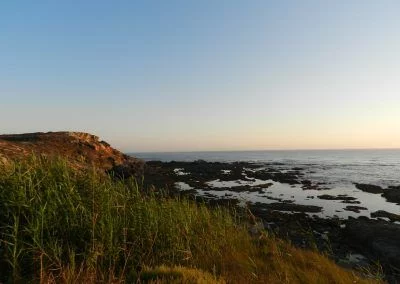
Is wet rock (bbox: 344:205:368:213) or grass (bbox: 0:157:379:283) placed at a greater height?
grass (bbox: 0:157:379:283)

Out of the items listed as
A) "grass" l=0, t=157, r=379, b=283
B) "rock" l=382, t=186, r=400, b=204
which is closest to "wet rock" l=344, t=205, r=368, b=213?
"rock" l=382, t=186, r=400, b=204

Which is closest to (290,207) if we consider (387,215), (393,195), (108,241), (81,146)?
(387,215)

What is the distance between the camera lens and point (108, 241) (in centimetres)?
748

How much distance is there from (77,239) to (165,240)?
2.09 m

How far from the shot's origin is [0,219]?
305 inches

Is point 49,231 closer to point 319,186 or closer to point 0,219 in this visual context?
point 0,219

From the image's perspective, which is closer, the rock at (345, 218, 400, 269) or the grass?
the grass

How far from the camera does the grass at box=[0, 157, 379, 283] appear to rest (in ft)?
21.9

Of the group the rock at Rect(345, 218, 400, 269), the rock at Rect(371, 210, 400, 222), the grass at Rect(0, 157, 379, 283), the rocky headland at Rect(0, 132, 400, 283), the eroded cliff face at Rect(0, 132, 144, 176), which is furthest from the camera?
the eroded cliff face at Rect(0, 132, 144, 176)

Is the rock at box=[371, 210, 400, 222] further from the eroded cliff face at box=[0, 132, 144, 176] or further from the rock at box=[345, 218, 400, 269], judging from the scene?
the eroded cliff face at box=[0, 132, 144, 176]

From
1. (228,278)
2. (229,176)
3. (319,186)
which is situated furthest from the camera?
(229,176)

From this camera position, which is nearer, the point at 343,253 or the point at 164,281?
the point at 164,281

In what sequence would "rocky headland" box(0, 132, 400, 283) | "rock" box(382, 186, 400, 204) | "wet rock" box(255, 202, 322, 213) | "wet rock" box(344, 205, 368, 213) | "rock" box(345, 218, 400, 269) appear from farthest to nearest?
"rock" box(382, 186, 400, 204)
"wet rock" box(344, 205, 368, 213)
"wet rock" box(255, 202, 322, 213)
"rock" box(345, 218, 400, 269)
"rocky headland" box(0, 132, 400, 283)

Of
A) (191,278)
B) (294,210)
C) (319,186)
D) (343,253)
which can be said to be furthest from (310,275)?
(319,186)
